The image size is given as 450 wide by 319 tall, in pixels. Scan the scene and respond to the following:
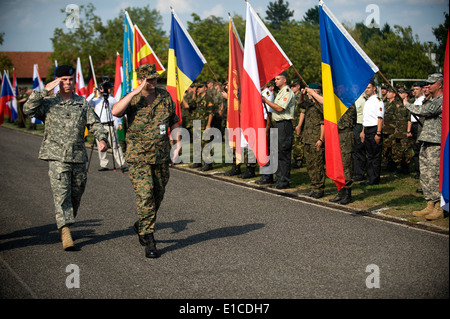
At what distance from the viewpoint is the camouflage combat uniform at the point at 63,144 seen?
6844mm

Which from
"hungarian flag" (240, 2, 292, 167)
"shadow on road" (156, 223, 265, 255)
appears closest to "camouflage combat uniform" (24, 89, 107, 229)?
"shadow on road" (156, 223, 265, 255)

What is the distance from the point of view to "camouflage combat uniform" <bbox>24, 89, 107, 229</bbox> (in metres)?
6.84

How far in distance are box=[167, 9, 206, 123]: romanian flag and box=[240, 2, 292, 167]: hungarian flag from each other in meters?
2.75

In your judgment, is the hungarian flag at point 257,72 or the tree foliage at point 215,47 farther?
→ the tree foliage at point 215,47

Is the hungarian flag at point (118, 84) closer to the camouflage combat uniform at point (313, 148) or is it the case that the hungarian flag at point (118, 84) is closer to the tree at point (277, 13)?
the camouflage combat uniform at point (313, 148)

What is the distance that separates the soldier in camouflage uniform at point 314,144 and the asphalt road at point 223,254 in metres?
0.75

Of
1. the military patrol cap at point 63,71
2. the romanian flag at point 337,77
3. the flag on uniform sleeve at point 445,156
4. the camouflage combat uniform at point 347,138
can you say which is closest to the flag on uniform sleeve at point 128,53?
the camouflage combat uniform at point 347,138

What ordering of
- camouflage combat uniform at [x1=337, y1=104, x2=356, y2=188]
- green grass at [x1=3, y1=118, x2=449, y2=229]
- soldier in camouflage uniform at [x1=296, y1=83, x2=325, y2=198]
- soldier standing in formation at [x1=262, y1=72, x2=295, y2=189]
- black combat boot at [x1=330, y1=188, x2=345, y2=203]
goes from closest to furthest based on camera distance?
green grass at [x1=3, y1=118, x2=449, y2=229]
black combat boot at [x1=330, y1=188, x2=345, y2=203]
camouflage combat uniform at [x1=337, y1=104, x2=356, y2=188]
soldier in camouflage uniform at [x1=296, y1=83, x2=325, y2=198]
soldier standing in formation at [x1=262, y1=72, x2=295, y2=189]

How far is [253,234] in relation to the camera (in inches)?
292

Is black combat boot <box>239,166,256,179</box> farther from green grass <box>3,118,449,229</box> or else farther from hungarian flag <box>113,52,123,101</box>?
hungarian flag <box>113,52,123,101</box>

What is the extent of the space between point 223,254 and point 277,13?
11289 cm
